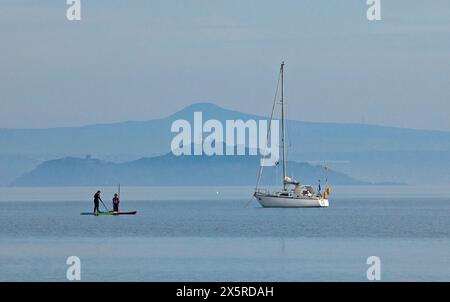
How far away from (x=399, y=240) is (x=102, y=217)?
3695cm

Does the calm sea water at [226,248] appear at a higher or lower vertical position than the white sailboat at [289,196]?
lower

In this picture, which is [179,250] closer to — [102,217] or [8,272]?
[8,272]

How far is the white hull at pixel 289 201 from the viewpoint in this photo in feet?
406

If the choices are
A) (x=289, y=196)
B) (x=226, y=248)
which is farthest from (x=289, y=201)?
(x=226, y=248)

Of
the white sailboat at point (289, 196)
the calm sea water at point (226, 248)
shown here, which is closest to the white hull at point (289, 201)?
the white sailboat at point (289, 196)

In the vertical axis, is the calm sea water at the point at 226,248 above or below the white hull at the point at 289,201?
below

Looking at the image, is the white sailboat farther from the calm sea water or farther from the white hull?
the calm sea water

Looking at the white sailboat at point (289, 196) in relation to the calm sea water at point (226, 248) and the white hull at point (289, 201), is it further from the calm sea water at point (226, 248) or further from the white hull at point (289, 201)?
the calm sea water at point (226, 248)

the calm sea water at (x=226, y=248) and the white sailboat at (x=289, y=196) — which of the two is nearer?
the calm sea water at (x=226, y=248)

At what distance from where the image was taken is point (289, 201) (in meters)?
123

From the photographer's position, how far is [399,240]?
82.9m

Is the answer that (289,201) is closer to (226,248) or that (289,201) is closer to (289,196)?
(289,196)

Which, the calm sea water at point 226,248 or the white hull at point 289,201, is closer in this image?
the calm sea water at point 226,248

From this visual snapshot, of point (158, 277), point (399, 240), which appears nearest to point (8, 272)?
point (158, 277)
